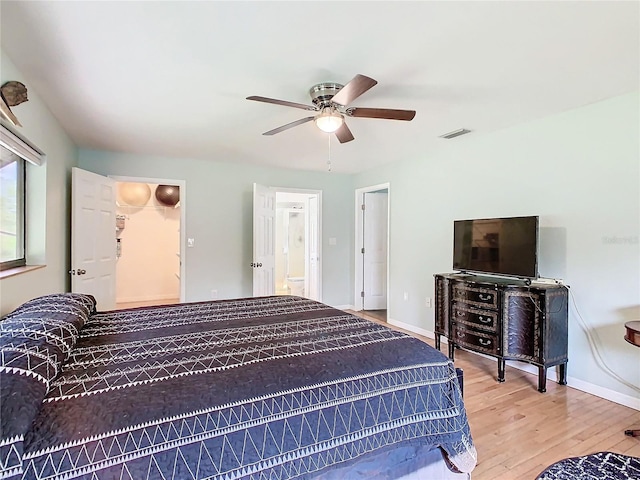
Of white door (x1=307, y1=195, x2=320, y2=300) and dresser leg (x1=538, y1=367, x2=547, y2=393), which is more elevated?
white door (x1=307, y1=195, x2=320, y2=300)

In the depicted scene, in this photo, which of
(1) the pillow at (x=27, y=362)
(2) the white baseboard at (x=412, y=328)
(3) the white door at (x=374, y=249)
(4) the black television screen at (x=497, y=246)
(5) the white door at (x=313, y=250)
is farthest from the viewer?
(3) the white door at (x=374, y=249)

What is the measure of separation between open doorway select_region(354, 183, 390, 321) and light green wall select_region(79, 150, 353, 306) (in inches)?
39.0

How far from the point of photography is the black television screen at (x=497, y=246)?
2.84 m

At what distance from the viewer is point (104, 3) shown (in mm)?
1548

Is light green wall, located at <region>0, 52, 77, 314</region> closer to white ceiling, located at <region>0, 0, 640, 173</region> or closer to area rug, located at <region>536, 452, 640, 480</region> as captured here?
white ceiling, located at <region>0, 0, 640, 173</region>

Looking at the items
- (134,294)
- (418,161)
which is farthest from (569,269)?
(134,294)

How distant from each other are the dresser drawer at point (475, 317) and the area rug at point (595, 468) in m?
1.22

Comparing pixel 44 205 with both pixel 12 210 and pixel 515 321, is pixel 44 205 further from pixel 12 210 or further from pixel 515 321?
pixel 515 321

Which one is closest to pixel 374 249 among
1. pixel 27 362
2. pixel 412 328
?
pixel 412 328

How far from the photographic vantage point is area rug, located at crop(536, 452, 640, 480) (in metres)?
1.62

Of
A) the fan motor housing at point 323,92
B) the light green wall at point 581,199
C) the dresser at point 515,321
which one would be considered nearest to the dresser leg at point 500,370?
the dresser at point 515,321

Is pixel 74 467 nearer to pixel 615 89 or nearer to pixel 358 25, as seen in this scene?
pixel 358 25

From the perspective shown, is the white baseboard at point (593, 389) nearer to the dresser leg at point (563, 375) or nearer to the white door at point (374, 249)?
the dresser leg at point (563, 375)

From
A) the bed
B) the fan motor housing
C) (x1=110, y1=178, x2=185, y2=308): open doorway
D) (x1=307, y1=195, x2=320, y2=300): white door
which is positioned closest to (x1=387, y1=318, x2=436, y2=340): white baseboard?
(x1=307, y1=195, x2=320, y2=300): white door
